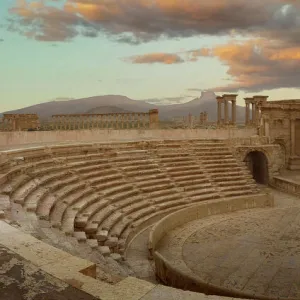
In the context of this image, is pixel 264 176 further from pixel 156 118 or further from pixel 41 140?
pixel 41 140

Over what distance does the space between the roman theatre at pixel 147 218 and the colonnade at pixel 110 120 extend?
186 inches

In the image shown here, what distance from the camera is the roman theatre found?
456 cm

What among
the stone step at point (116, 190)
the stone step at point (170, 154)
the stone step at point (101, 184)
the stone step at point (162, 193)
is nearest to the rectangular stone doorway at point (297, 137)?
the stone step at point (170, 154)

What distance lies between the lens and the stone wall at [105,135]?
19.2 metres

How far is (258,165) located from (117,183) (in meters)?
12.7

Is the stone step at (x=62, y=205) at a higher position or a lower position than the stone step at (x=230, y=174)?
higher

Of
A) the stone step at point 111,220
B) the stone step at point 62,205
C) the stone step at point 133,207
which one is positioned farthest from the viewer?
the stone step at point 133,207

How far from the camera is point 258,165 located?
2511 centimetres

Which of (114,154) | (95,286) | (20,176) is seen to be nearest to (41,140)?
(114,154)

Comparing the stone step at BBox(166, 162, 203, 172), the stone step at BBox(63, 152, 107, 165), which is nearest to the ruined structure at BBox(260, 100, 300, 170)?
the stone step at BBox(166, 162, 203, 172)

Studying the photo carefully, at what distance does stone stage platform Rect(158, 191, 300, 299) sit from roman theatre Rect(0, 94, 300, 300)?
0.03m

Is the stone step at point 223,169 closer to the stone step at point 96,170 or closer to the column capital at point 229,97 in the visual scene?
the stone step at point 96,170

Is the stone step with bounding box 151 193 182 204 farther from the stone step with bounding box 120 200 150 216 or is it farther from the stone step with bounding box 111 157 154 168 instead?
the stone step with bounding box 111 157 154 168

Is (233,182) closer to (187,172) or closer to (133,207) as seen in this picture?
(187,172)
